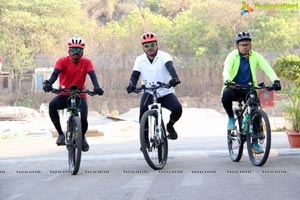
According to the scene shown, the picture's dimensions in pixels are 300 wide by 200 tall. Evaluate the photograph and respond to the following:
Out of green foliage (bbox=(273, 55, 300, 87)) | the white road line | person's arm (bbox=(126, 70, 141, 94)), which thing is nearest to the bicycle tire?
the white road line

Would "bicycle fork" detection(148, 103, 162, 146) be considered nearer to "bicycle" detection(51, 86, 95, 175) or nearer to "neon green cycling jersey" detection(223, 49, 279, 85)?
"bicycle" detection(51, 86, 95, 175)

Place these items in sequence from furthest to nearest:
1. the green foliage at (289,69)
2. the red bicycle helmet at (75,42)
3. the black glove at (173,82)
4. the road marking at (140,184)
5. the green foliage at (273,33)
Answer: the green foliage at (273,33), the green foliage at (289,69), the red bicycle helmet at (75,42), the black glove at (173,82), the road marking at (140,184)

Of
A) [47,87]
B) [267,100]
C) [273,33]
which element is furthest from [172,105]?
[273,33]

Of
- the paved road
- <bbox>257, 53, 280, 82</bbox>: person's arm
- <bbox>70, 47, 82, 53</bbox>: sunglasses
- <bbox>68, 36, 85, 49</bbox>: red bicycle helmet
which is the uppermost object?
<bbox>68, 36, 85, 49</bbox>: red bicycle helmet

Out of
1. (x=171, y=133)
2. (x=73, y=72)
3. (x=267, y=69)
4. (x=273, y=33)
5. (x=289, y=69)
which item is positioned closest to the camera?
(x=267, y=69)

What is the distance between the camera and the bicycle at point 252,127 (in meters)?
8.68

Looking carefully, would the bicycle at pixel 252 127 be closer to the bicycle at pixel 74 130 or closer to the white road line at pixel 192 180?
the white road line at pixel 192 180

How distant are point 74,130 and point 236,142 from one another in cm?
241

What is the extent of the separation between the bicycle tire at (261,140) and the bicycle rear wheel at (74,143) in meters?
2.33

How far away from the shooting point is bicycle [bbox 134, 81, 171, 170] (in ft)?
29.0

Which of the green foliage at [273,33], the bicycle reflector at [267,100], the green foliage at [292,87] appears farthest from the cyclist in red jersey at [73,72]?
the green foliage at [273,33]

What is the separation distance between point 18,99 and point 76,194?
3235 cm

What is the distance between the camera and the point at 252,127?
9000 millimetres

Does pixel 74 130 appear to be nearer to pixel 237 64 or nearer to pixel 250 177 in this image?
pixel 237 64
